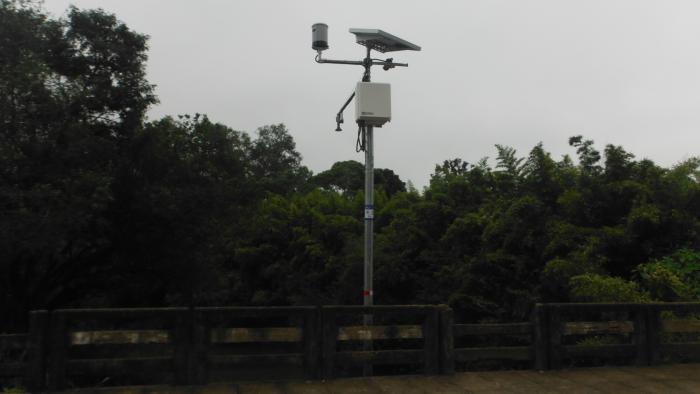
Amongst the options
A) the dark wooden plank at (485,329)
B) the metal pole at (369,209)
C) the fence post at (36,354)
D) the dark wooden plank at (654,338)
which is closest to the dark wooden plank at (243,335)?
the fence post at (36,354)

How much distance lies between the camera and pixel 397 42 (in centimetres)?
930

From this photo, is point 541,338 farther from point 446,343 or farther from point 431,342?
point 431,342

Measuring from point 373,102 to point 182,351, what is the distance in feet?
14.9

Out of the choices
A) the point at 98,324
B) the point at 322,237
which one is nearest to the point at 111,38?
the point at 322,237

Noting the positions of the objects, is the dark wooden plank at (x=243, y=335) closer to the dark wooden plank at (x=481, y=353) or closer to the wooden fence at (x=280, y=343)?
the wooden fence at (x=280, y=343)

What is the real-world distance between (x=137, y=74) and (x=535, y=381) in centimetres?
1405

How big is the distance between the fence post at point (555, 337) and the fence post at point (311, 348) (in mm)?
2769

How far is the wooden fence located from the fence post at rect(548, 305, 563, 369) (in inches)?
0.5

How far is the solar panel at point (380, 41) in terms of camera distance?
29.6ft

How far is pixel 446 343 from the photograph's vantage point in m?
6.63

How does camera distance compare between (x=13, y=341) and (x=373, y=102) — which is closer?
(x=13, y=341)

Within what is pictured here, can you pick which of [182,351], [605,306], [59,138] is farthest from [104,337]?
[59,138]

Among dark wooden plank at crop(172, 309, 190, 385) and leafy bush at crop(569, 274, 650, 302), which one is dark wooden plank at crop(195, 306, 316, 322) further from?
leafy bush at crop(569, 274, 650, 302)

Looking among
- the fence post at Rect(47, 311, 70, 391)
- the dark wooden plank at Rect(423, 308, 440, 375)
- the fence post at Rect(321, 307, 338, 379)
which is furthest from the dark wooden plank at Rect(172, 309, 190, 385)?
the dark wooden plank at Rect(423, 308, 440, 375)
